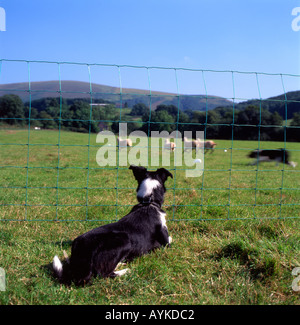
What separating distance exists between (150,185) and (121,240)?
2.99 feet

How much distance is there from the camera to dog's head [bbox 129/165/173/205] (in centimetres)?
402

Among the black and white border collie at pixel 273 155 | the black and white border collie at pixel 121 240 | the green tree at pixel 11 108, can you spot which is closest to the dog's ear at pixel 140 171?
the black and white border collie at pixel 121 240

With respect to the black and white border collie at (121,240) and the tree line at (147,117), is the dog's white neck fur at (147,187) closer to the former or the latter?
the black and white border collie at (121,240)

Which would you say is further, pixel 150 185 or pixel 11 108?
pixel 11 108

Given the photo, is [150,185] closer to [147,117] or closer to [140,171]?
[140,171]

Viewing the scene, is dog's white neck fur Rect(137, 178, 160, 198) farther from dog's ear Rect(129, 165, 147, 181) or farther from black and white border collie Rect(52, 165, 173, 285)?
dog's ear Rect(129, 165, 147, 181)

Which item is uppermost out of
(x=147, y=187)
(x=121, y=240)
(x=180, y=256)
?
(x=147, y=187)

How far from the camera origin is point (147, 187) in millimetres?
4039

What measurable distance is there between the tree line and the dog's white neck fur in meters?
0.99

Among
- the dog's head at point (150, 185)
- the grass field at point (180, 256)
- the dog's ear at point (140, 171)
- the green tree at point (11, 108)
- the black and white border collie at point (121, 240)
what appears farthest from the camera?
the green tree at point (11, 108)

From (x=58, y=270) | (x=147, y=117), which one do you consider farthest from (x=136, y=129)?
(x=58, y=270)

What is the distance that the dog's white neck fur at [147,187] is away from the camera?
158 inches

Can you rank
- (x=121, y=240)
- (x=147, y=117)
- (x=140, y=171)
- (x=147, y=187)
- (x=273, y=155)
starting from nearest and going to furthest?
(x=121, y=240), (x=147, y=187), (x=140, y=171), (x=147, y=117), (x=273, y=155)
